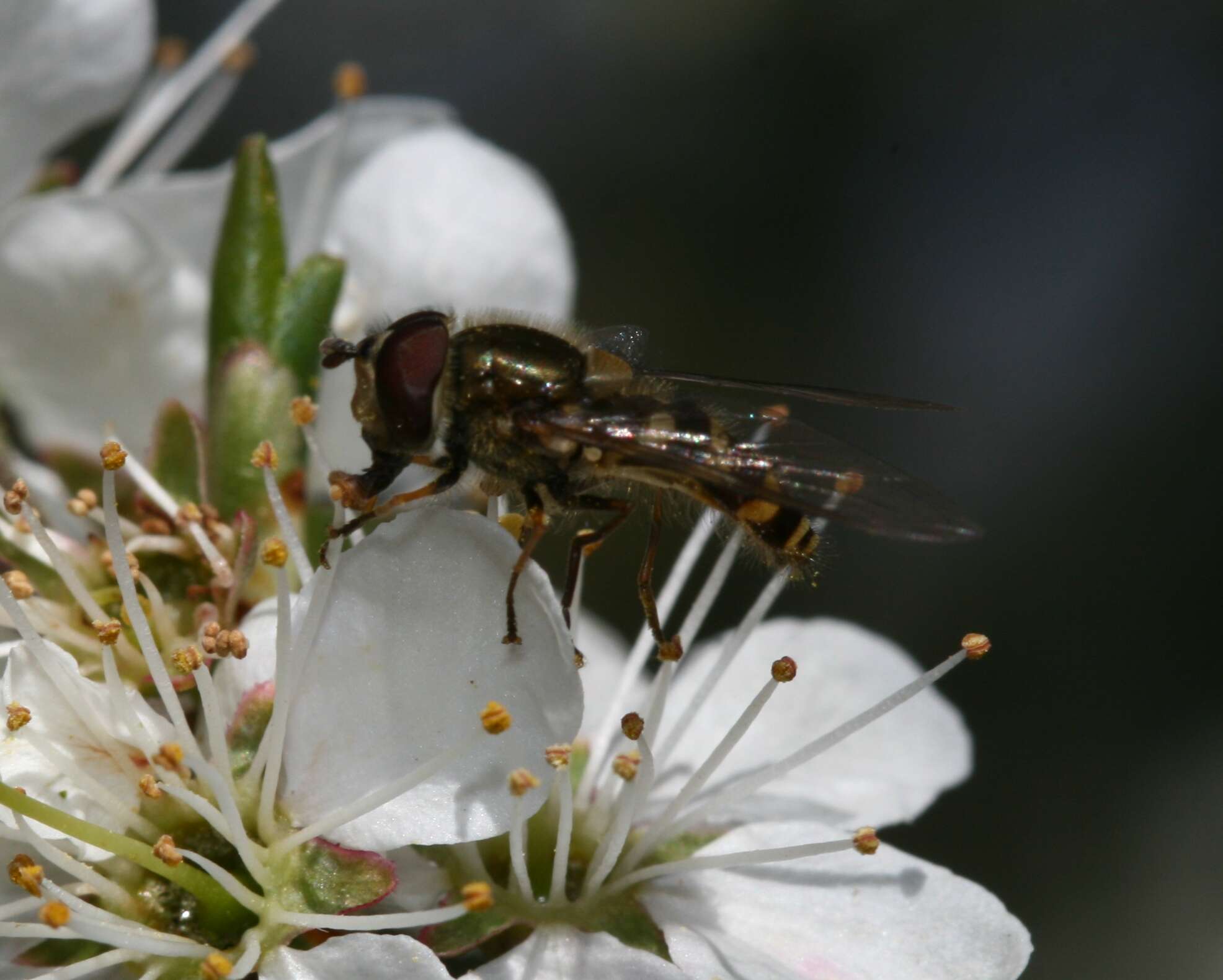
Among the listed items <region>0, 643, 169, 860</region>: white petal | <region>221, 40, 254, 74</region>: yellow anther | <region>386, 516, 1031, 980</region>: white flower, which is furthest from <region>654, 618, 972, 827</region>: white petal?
<region>221, 40, 254, 74</region>: yellow anther

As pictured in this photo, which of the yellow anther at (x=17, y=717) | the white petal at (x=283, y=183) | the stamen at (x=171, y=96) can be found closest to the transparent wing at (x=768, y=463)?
the yellow anther at (x=17, y=717)

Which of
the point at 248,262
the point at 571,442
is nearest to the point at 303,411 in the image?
the point at 571,442

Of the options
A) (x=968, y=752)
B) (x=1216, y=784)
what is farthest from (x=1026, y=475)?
(x=968, y=752)

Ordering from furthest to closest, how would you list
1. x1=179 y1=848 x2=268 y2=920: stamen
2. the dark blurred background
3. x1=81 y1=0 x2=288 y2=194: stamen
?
the dark blurred background → x1=81 y1=0 x2=288 y2=194: stamen → x1=179 y1=848 x2=268 y2=920: stamen

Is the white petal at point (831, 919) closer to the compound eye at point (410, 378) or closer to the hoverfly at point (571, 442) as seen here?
the hoverfly at point (571, 442)

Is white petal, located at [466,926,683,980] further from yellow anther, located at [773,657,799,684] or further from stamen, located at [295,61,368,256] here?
stamen, located at [295,61,368,256]

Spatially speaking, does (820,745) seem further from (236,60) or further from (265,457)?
(236,60)
